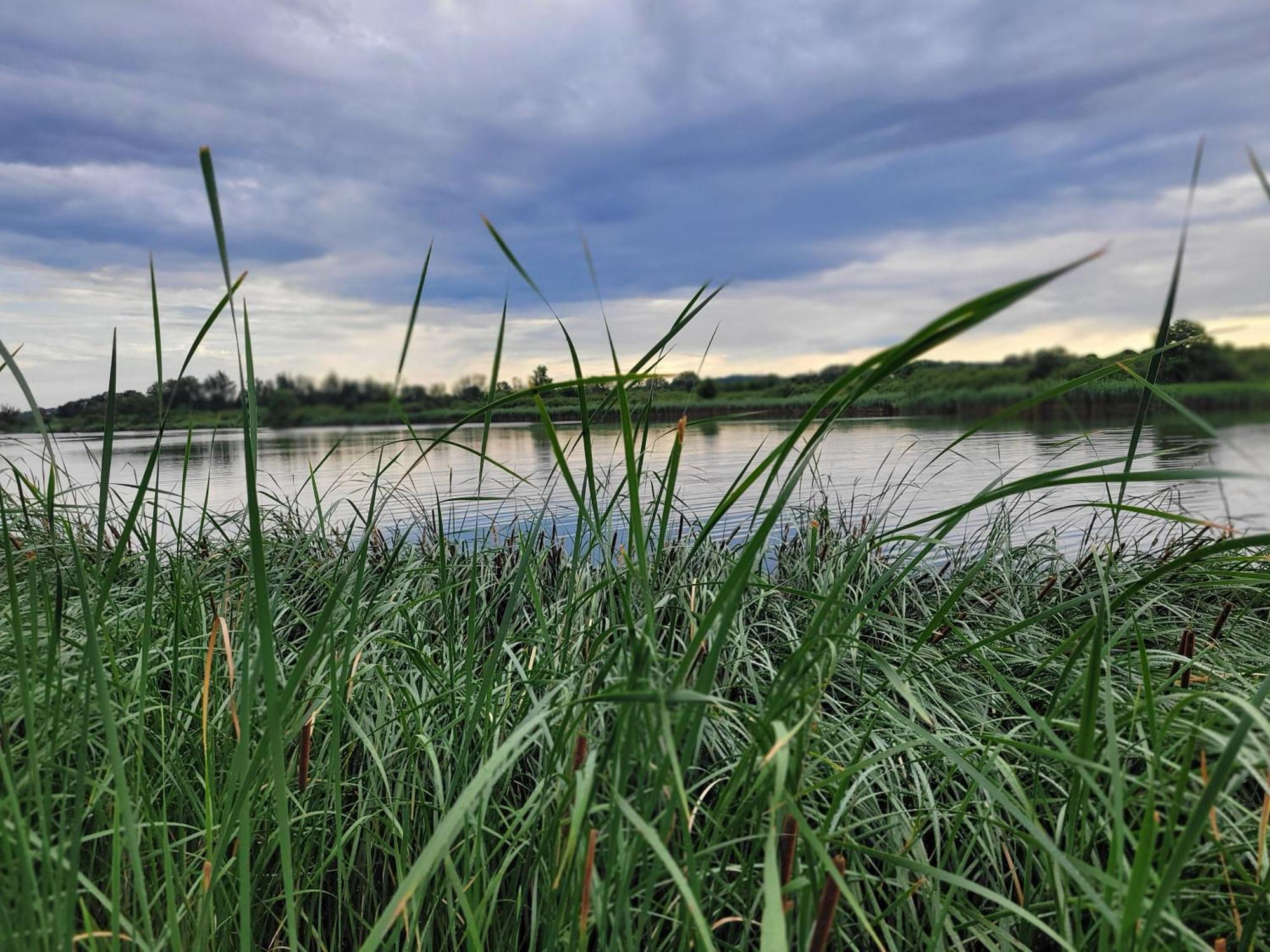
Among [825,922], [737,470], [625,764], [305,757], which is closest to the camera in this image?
[825,922]

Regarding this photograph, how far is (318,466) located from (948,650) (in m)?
1.67

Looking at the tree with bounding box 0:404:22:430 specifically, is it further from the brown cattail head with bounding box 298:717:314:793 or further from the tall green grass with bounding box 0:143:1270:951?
the brown cattail head with bounding box 298:717:314:793

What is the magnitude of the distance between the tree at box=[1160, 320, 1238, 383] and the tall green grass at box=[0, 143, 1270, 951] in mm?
67

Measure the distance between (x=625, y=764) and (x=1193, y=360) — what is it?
1.21 meters

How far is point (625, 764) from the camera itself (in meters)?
0.88

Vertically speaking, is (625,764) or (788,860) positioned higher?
(625,764)

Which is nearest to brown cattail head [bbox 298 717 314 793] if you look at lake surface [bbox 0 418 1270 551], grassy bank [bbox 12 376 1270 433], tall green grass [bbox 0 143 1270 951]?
tall green grass [bbox 0 143 1270 951]

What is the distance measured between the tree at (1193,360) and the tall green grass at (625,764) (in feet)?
0.22

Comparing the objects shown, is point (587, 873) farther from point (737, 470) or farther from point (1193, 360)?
point (737, 470)

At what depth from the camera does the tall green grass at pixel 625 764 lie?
88cm

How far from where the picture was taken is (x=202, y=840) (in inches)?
58.7

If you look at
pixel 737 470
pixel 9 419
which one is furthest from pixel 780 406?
pixel 9 419

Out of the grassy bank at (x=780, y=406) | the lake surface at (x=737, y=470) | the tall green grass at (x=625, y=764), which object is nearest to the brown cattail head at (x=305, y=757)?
the tall green grass at (x=625, y=764)

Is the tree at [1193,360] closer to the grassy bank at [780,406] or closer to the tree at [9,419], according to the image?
the grassy bank at [780,406]
